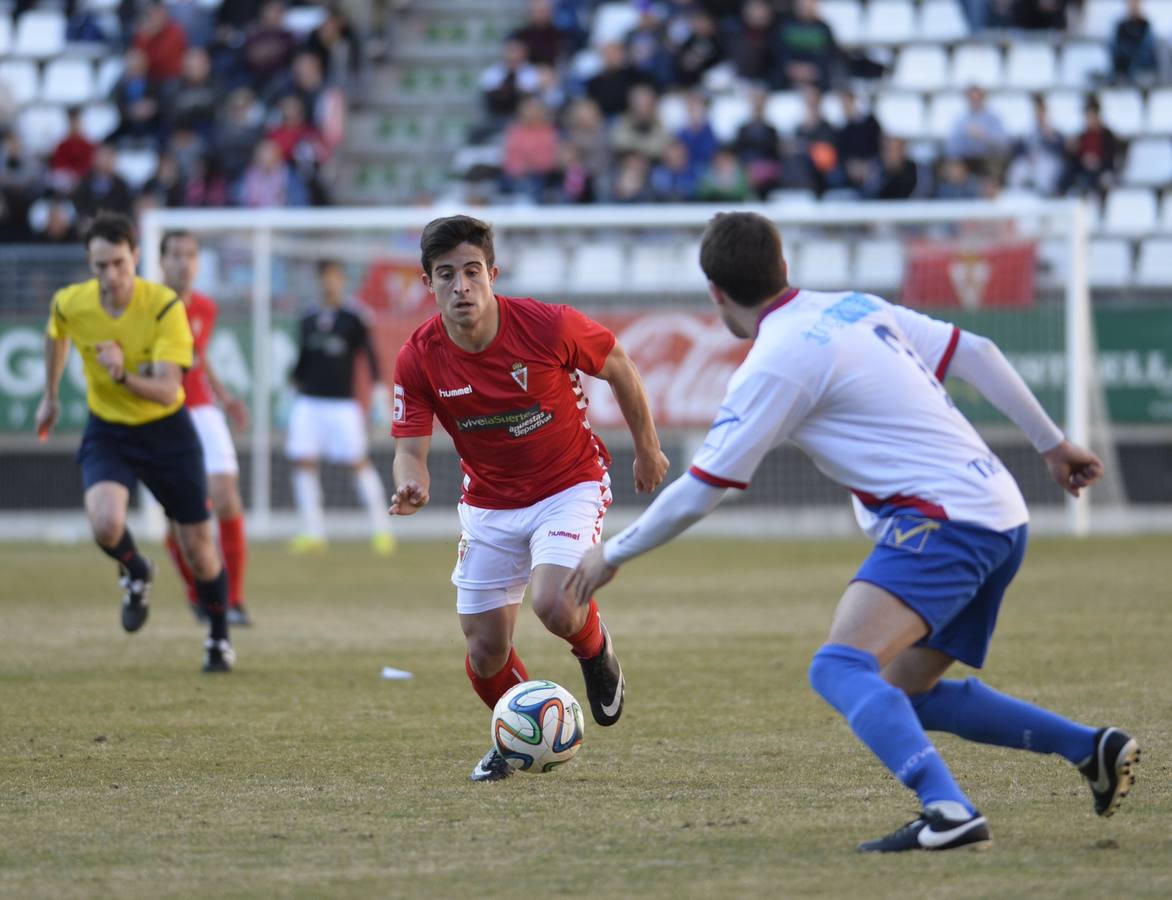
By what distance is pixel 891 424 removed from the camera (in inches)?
197

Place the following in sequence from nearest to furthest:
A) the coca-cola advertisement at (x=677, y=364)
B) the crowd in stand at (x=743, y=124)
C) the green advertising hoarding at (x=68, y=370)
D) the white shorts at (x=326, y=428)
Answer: the white shorts at (x=326, y=428)
the coca-cola advertisement at (x=677, y=364)
the green advertising hoarding at (x=68, y=370)
the crowd in stand at (x=743, y=124)

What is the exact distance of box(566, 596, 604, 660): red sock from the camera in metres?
6.71

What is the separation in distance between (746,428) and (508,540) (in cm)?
211

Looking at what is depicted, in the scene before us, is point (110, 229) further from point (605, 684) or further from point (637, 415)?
point (605, 684)

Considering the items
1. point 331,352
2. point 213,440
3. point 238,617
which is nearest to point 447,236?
point 213,440

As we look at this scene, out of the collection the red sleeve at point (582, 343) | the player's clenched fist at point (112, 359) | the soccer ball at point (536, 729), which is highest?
the red sleeve at point (582, 343)

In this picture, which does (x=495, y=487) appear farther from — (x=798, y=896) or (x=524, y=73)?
(x=524, y=73)

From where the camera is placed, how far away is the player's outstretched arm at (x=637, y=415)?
6.86 m

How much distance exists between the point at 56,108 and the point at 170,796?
19.8 m

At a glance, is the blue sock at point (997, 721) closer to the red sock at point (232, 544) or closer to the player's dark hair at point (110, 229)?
the player's dark hair at point (110, 229)


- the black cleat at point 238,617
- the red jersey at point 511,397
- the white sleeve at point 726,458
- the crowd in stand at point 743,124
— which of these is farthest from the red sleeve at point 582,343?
the crowd in stand at point 743,124

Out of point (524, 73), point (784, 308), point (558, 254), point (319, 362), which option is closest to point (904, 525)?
point (784, 308)

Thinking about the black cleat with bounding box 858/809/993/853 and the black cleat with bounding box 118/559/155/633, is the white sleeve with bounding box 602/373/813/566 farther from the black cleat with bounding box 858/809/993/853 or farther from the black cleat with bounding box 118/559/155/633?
the black cleat with bounding box 118/559/155/633

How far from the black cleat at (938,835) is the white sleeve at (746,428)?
3.26ft
